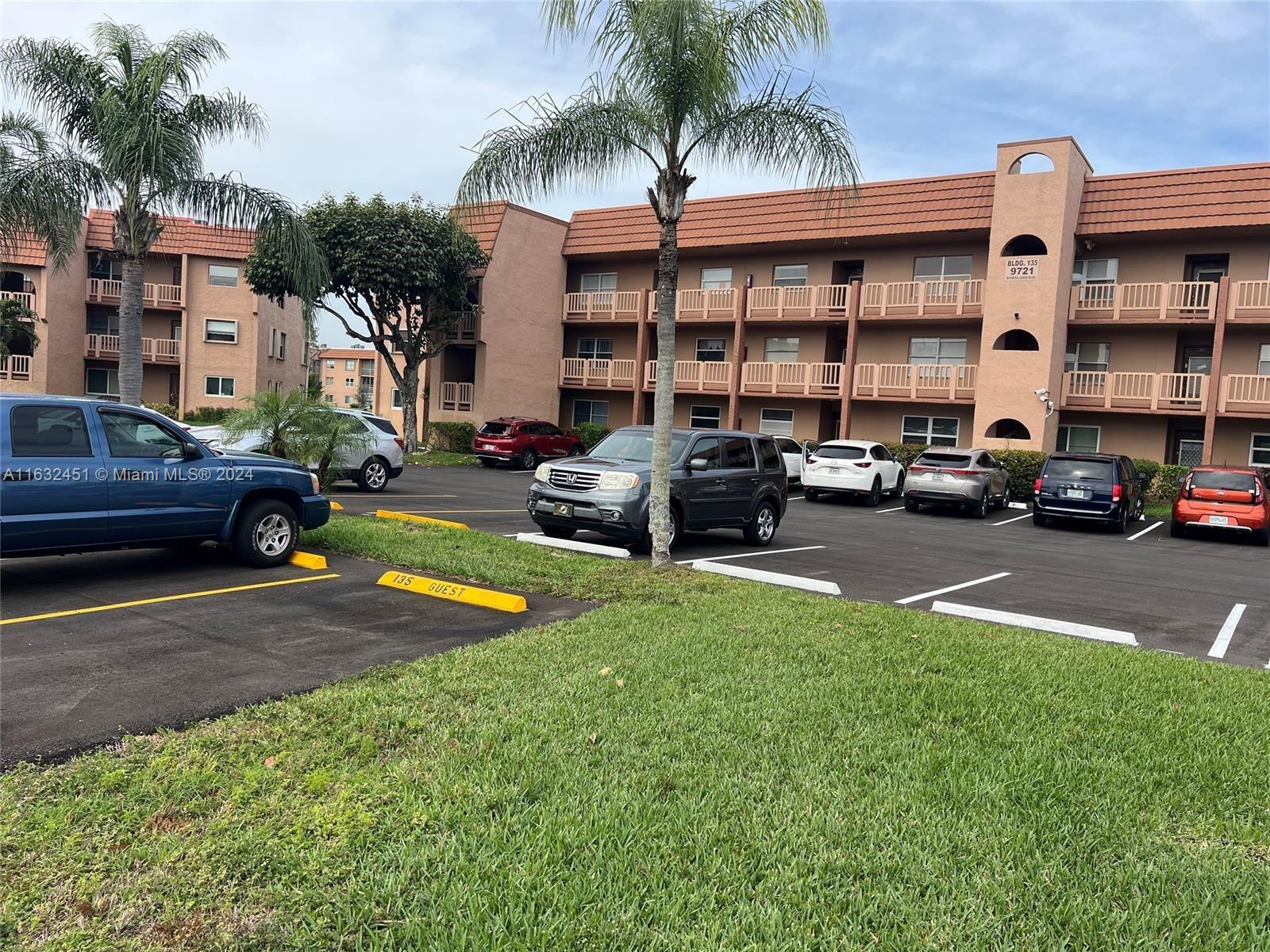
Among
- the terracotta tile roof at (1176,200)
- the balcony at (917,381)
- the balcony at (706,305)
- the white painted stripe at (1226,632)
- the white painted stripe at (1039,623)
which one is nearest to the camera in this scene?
the white painted stripe at (1226,632)

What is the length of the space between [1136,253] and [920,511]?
12190mm

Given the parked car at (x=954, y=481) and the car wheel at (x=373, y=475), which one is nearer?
the car wheel at (x=373, y=475)

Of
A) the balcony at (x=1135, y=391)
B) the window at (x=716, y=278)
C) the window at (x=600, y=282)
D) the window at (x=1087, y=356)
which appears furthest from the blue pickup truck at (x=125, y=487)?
the window at (x=600, y=282)

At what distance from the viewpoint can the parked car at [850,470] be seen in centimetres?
2211

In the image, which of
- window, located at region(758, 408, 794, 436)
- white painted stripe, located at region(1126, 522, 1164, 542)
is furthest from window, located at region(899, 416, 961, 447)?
white painted stripe, located at region(1126, 522, 1164, 542)

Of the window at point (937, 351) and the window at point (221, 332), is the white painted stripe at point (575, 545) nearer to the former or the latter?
the window at point (937, 351)

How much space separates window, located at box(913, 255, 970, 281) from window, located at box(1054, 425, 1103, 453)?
592cm

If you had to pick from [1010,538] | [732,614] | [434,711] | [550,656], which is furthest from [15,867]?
[1010,538]

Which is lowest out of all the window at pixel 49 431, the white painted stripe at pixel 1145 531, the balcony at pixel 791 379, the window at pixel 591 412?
the white painted stripe at pixel 1145 531

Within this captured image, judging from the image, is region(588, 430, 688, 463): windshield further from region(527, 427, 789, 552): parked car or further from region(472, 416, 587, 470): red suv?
region(472, 416, 587, 470): red suv

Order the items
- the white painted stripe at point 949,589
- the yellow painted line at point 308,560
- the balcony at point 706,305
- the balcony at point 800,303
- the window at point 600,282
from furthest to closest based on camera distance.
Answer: the window at point 600,282 < the balcony at point 706,305 < the balcony at point 800,303 < the white painted stripe at point 949,589 < the yellow painted line at point 308,560

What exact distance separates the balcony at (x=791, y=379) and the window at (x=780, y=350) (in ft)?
3.32

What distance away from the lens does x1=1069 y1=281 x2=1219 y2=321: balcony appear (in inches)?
959

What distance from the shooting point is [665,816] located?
12.1 ft
